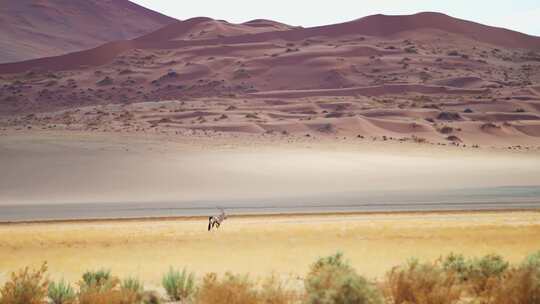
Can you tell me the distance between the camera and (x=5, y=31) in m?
153

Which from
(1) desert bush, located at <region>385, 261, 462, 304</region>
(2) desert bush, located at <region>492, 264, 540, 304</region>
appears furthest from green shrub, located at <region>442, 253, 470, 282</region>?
(2) desert bush, located at <region>492, 264, 540, 304</region>

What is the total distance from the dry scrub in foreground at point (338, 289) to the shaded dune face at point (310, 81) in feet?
131

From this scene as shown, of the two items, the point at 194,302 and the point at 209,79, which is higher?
the point at 209,79

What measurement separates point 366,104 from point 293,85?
1768 centimetres

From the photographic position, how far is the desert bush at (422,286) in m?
8.88

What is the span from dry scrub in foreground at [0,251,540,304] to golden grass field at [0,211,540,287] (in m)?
2.25

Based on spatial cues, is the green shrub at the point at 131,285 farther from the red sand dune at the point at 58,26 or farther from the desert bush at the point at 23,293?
the red sand dune at the point at 58,26

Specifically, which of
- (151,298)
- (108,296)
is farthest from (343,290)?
(151,298)

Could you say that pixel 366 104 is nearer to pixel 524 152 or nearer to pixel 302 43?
pixel 524 152

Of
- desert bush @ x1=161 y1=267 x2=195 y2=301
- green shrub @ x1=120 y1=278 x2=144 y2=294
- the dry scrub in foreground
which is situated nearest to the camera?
the dry scrub in foreground

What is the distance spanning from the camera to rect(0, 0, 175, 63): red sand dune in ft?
477

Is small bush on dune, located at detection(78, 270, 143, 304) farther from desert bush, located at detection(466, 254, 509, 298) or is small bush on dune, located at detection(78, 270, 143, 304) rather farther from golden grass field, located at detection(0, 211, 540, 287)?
desert bush, located at detection(466, 254, 509, 298)

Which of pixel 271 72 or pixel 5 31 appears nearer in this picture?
pixel 271 72

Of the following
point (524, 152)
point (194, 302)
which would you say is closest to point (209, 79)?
point (524, 152)
